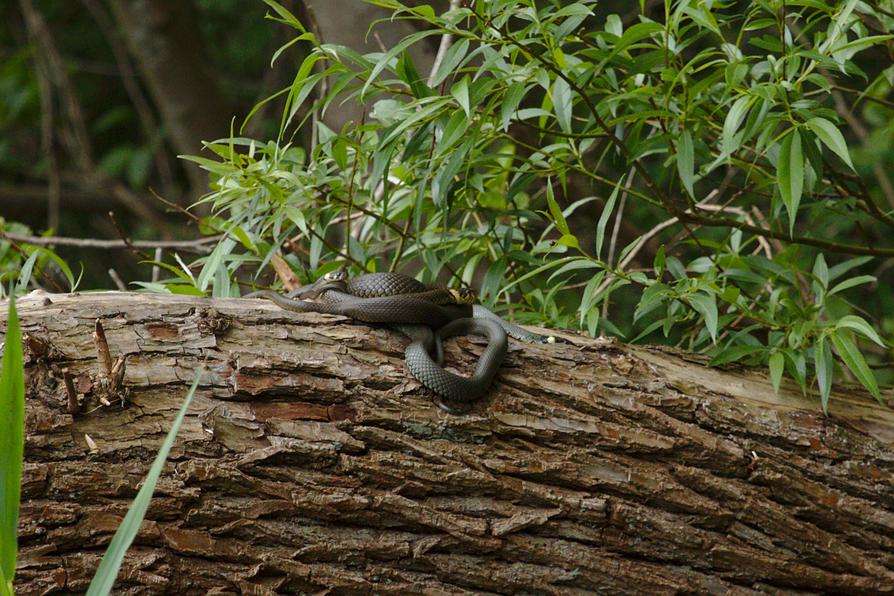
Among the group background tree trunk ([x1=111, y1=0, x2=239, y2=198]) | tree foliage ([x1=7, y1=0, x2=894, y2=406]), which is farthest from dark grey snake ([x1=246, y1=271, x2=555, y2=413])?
background tree trunk ([x1=111, y1=0, x2=239, y2=198])

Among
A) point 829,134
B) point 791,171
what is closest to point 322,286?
point 791,171

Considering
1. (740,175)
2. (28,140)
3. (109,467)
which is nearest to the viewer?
(109,467)

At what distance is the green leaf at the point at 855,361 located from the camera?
252 cm

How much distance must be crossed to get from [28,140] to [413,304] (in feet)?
24.4

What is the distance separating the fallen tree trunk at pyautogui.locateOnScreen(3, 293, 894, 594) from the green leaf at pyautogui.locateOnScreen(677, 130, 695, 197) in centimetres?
57

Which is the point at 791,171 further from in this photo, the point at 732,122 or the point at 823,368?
the point at 823,368

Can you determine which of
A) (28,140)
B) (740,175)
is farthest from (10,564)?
(28,140)

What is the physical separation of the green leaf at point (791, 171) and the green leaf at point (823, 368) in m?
0.54

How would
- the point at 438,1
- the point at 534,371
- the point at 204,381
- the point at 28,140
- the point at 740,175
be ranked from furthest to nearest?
the point at 28,140, the point at 740,175, the point at 438,1, the point at 534,371, the point at 204,381

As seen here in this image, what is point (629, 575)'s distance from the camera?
91.7 inches

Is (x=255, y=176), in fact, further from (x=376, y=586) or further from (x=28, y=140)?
(x=28, y=140)

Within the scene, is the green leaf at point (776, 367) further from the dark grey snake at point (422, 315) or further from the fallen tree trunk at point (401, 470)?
the dark grey snake at point (422, 315)

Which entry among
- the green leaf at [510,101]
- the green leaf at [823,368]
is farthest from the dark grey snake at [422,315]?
the green leaf at [823,368]

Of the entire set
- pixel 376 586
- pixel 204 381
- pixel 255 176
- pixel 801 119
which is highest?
pixel 801 119
